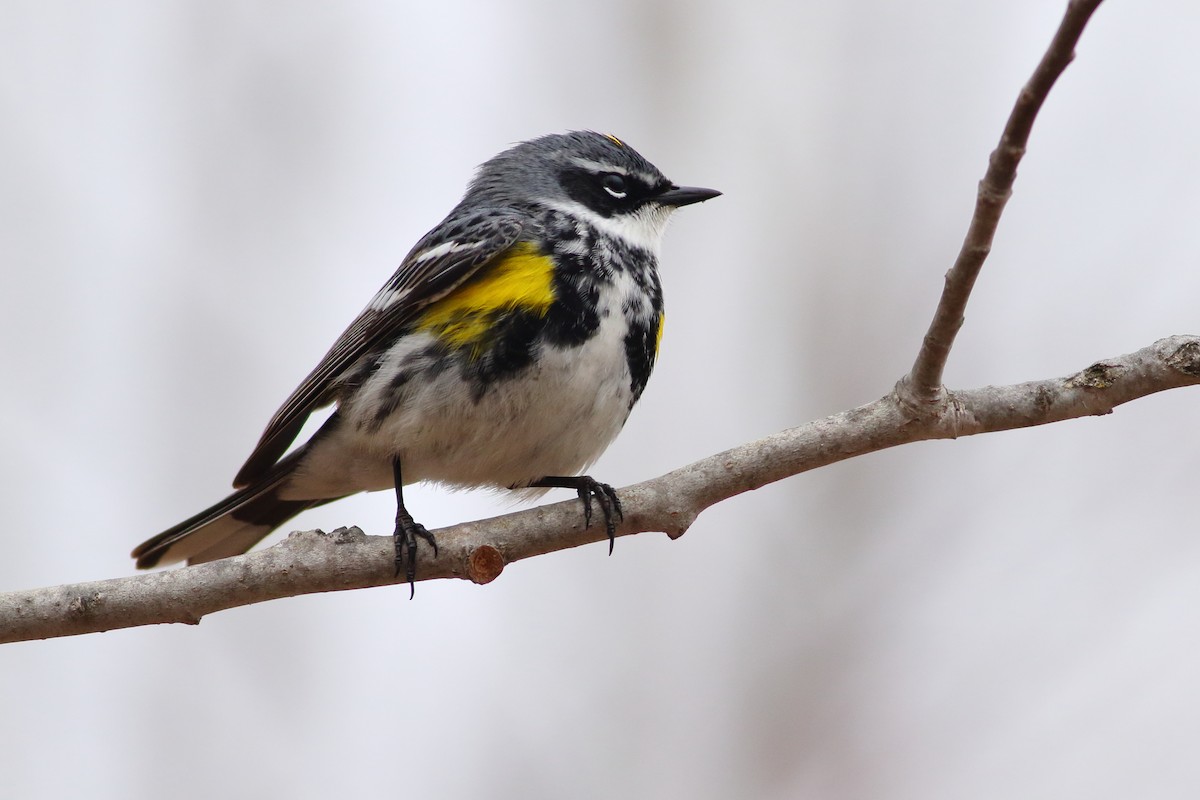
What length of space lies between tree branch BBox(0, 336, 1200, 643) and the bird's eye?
1.93 m

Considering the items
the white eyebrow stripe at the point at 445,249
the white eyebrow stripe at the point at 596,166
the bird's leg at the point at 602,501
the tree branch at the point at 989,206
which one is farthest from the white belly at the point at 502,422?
the tree branch at the point at 989,206

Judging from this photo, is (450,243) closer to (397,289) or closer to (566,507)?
(397,289)

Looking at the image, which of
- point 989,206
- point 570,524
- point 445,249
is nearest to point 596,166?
point 445,249

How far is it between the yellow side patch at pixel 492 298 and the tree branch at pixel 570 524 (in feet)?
2.89

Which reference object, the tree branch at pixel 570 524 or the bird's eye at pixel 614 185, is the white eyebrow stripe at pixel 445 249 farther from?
the tree branch at pixel 570 524

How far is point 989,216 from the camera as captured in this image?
10.1 feet

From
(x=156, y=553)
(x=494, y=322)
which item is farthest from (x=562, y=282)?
(x=156, y=553)

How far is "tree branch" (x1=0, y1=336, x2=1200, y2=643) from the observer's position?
355 centimetres

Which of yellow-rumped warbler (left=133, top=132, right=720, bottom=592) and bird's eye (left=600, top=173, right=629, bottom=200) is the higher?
bird's eye (left=600, top=173, right=629, bottom=200)

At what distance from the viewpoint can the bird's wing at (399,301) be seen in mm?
4859

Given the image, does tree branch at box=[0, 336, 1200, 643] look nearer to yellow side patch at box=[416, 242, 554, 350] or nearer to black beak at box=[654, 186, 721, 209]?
yellow side patch at box=[416, 242, 554, 350]

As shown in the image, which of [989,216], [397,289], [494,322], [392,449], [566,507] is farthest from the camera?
[397,289]

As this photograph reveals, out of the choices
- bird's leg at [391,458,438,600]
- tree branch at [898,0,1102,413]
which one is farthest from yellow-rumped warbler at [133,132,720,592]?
tree branch at [898,0,1102,413]

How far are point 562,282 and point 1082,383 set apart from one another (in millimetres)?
2041
